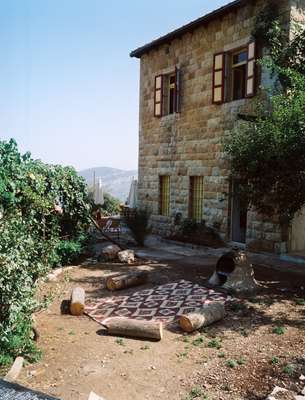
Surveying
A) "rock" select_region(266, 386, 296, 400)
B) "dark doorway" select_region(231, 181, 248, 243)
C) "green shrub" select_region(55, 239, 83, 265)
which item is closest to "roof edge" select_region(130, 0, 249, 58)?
"dark doorway" select_region(231, 181, 248, 243)

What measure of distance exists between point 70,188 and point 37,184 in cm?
164

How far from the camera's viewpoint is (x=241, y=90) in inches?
480

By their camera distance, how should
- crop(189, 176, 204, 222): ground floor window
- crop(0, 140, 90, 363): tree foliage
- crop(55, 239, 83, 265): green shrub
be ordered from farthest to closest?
crop(189, 176, 204, 222): ground floor window, crop(55, 239, 83, 265): green shrub, crop(0, 140, 90, 363): tree foliage

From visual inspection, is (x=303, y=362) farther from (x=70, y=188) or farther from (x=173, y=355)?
(x=70, y=188)

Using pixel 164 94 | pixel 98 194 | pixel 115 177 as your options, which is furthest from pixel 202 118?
pixel 115 177

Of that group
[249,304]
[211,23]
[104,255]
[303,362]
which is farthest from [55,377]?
[211,23]

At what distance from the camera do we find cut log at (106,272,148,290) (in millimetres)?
8023

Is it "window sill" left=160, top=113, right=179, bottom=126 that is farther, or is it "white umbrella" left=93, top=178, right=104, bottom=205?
"white umbrella" left=93, top=178, right=104, bottom=205

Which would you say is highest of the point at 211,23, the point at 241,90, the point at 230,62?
the point at 211,23

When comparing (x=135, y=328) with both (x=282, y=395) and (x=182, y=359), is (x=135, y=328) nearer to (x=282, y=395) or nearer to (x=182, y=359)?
(x=182, y=359)

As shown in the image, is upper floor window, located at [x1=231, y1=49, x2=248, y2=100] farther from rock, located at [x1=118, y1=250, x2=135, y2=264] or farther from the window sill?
rock, located at [x1=118, y1=250, x2=135, y2=264]

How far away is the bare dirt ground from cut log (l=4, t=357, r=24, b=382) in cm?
9

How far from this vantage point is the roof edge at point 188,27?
1155 centimetres

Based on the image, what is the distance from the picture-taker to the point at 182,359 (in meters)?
5.13
